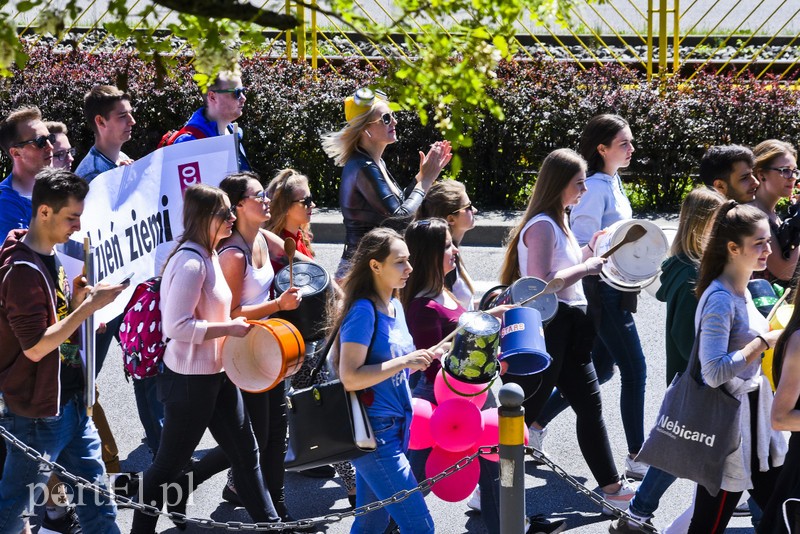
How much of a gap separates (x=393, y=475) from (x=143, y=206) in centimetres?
235

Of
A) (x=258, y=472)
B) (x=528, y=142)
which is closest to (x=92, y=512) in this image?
(x=258, y=472)

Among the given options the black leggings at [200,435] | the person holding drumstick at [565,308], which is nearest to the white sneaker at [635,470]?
the person holding drumstick at [565,308]

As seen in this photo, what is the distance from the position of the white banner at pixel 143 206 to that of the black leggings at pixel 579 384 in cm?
200

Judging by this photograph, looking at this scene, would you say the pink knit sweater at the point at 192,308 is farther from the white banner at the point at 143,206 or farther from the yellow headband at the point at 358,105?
the yellow headband at the point at 358,105

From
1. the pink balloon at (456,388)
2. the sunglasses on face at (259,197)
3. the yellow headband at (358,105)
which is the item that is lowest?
the pink balloon at (456,388)

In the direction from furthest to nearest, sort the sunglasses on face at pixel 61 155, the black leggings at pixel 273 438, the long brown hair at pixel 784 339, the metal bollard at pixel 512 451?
the sunglasses on face at pixel 61 155
the black leggings at pixel 273 438
the long brown hair at pixel 784 339
the metal bollard at pixel 512 451

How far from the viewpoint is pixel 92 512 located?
503 centimetres

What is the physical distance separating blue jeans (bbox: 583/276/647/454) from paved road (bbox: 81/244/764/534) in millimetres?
248

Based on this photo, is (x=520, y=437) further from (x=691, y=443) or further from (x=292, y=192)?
(x=292, y=192)

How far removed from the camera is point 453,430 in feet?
16.1

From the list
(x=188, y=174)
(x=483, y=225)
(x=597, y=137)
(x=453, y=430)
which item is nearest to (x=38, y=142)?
(x=188, y=174)

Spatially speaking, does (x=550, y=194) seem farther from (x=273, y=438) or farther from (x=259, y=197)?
(x=273, y=438)

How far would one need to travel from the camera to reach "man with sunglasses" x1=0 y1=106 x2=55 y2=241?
236 inches

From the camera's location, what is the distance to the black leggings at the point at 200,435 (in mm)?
5121
